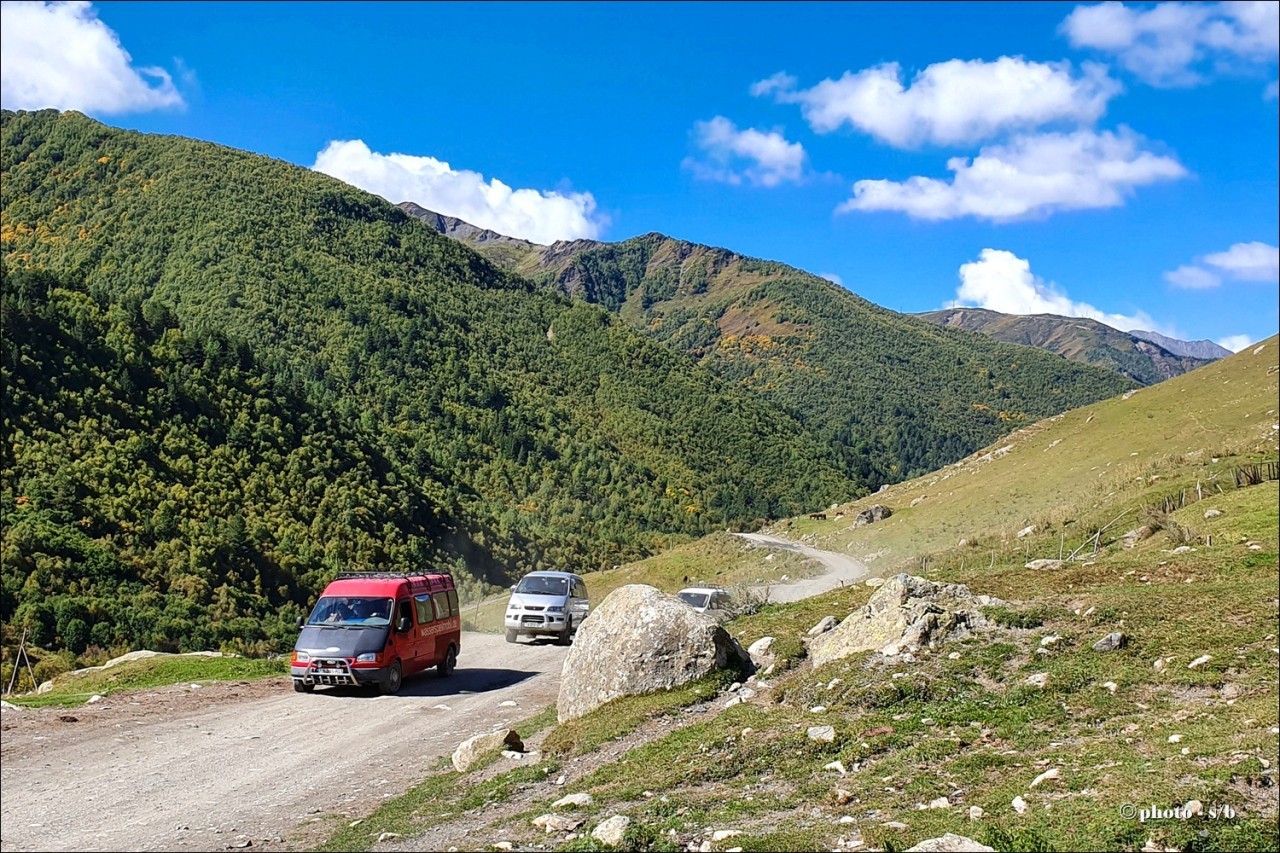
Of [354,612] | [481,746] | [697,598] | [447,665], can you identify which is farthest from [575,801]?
[697,598]

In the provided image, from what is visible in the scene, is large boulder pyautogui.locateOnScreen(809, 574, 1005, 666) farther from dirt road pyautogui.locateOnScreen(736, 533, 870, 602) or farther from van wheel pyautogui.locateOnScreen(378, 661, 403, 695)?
dirt road pyautogui.locateOnScreen(736, 533, 870, 602)

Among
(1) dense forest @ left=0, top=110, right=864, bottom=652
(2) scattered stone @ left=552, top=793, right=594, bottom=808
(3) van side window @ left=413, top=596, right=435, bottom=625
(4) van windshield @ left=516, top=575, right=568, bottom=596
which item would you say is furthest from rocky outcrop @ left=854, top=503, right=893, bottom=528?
(2) scattered stone @ left=552, top=793, right=594, bottom=808

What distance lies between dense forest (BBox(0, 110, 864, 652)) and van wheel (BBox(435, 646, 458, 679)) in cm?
2921


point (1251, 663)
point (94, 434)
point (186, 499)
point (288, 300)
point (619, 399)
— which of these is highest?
point (288, 300)

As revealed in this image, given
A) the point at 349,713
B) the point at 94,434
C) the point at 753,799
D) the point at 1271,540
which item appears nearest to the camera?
the point at 753,799

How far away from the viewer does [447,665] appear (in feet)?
68.4

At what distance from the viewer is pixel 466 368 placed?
139 meters

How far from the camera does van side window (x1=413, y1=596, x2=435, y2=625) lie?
19.2m

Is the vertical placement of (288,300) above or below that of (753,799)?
above

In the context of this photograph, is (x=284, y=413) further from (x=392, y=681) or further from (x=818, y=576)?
(x=392, y=681)

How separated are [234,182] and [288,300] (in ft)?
114

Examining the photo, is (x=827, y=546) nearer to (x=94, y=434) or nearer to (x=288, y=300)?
(x=94, y=434)

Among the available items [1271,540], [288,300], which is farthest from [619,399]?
[1271,540]

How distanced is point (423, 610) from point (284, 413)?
6668cm
